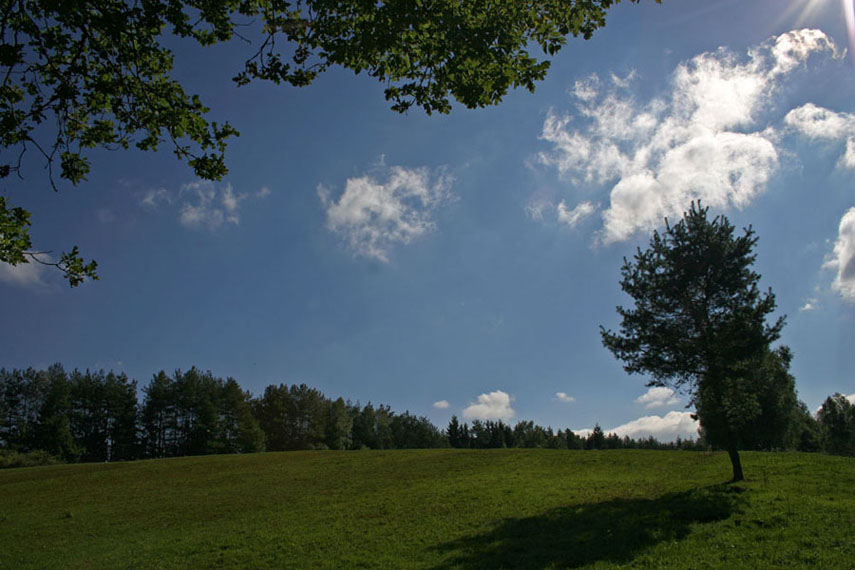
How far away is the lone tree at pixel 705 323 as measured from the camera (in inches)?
925

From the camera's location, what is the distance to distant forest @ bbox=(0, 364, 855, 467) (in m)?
80.6

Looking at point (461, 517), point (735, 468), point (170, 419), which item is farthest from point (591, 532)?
point (170, 419)

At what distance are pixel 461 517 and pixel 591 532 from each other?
23.0 feet

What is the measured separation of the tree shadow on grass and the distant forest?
75697 mm

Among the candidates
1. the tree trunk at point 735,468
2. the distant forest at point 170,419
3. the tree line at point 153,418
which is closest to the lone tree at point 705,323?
the tree trunk at point 735,468

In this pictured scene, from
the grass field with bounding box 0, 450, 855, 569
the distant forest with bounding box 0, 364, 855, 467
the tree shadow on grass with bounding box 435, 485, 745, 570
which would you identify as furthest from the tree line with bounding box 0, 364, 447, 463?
the tree shadow on grass with bounding box 435, 485, 745, 570

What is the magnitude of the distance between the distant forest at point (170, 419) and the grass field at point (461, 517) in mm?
49375

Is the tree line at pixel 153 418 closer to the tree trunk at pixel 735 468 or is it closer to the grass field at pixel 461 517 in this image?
the grass field at pixel 461 517

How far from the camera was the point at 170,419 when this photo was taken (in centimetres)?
9425

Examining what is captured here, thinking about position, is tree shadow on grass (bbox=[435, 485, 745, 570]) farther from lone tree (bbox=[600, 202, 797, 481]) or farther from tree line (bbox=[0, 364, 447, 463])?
tree line (bbox=[0, 364, 447, 463])

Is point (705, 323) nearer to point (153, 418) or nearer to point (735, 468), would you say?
point (735, 468)

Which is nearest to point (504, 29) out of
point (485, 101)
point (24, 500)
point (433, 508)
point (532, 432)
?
point (485, 101)

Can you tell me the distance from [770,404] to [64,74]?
65536mm

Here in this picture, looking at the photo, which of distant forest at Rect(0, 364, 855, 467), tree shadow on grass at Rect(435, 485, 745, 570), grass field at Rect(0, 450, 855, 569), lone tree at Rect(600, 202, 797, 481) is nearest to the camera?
tree shadow on grass at Rect(435, 485, 745, 570)
